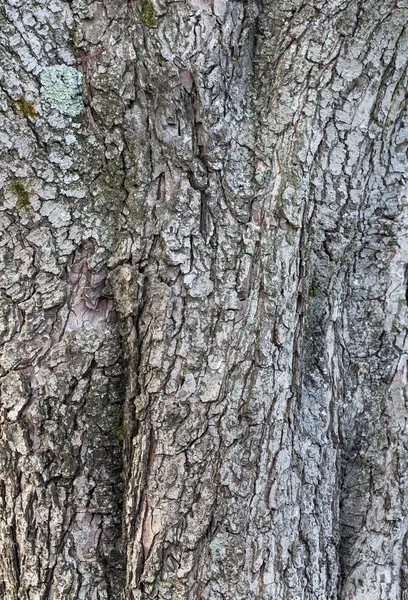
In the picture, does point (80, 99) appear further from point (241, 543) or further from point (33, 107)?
Answer: point (241, 543)

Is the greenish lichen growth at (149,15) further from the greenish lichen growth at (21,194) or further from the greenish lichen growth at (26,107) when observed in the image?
the greenish lichen growth at (21,194)

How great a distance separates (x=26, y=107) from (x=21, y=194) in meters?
0.21

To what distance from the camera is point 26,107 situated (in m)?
1.56

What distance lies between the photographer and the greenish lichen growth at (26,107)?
1.55 metres

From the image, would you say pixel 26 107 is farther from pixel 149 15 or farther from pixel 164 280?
pixel 164 280

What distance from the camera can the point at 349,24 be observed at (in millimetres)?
1667

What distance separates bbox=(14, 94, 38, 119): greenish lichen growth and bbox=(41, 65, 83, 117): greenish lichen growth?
4 cm

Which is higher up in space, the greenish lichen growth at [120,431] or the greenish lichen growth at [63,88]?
the greenish lichen growth at [63,88]

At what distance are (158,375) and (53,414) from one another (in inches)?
11.2

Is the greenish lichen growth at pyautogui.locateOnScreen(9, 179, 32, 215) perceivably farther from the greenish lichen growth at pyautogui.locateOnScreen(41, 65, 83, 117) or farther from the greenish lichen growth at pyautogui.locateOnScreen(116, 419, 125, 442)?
the greenish lichen growth at pyautogui.locateOnScreen(116, 419, 125, 442)

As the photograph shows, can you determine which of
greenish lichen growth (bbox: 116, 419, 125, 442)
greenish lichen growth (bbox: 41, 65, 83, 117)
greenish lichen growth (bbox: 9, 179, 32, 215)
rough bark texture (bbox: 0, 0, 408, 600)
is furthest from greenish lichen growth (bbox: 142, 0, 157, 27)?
greenish lichen growth (bbox: 116, 419, 125, 442)

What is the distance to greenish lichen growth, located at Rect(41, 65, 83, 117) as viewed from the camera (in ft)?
5.18

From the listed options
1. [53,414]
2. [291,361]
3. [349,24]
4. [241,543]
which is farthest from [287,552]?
[349,24]

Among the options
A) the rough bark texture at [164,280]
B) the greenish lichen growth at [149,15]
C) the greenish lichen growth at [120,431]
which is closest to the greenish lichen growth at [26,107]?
the rough bark texture at [164,280]
